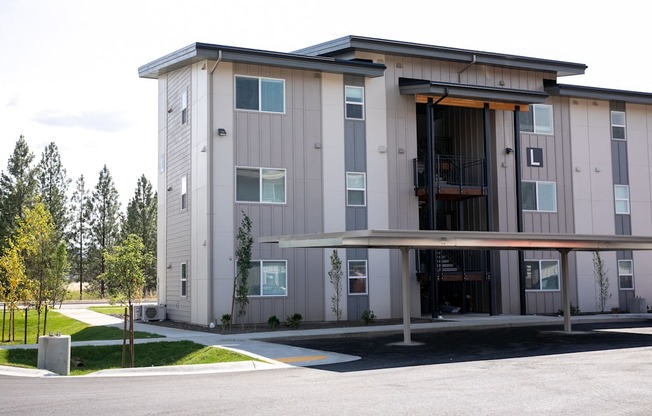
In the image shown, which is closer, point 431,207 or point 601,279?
point 431,207

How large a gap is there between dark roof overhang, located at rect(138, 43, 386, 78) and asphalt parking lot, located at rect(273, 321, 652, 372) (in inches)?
372

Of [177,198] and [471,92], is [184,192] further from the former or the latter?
[471,92]

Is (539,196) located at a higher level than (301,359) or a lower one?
higher

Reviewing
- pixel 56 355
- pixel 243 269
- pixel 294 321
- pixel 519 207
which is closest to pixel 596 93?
pixel 519 207

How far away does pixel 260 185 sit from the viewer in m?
25.1

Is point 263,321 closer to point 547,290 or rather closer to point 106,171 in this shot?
point 547,290

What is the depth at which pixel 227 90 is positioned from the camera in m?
24.8

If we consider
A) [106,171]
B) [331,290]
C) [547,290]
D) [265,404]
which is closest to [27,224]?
[331,290]

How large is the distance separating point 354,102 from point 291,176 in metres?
3.79

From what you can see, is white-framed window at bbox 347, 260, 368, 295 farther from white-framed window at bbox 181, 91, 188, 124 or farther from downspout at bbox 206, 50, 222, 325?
white-framed window at bbox 181, 91, 188, 124

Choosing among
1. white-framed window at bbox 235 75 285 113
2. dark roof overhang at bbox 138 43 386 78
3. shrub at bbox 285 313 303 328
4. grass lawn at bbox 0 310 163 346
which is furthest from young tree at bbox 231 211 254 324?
dark roof overhang at bbox 138 43 386 78

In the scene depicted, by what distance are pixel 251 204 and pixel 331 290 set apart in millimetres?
4104

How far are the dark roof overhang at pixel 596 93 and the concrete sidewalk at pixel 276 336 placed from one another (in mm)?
9135

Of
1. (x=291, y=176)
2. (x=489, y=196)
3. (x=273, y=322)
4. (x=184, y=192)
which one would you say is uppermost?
(x=291, y=176)
